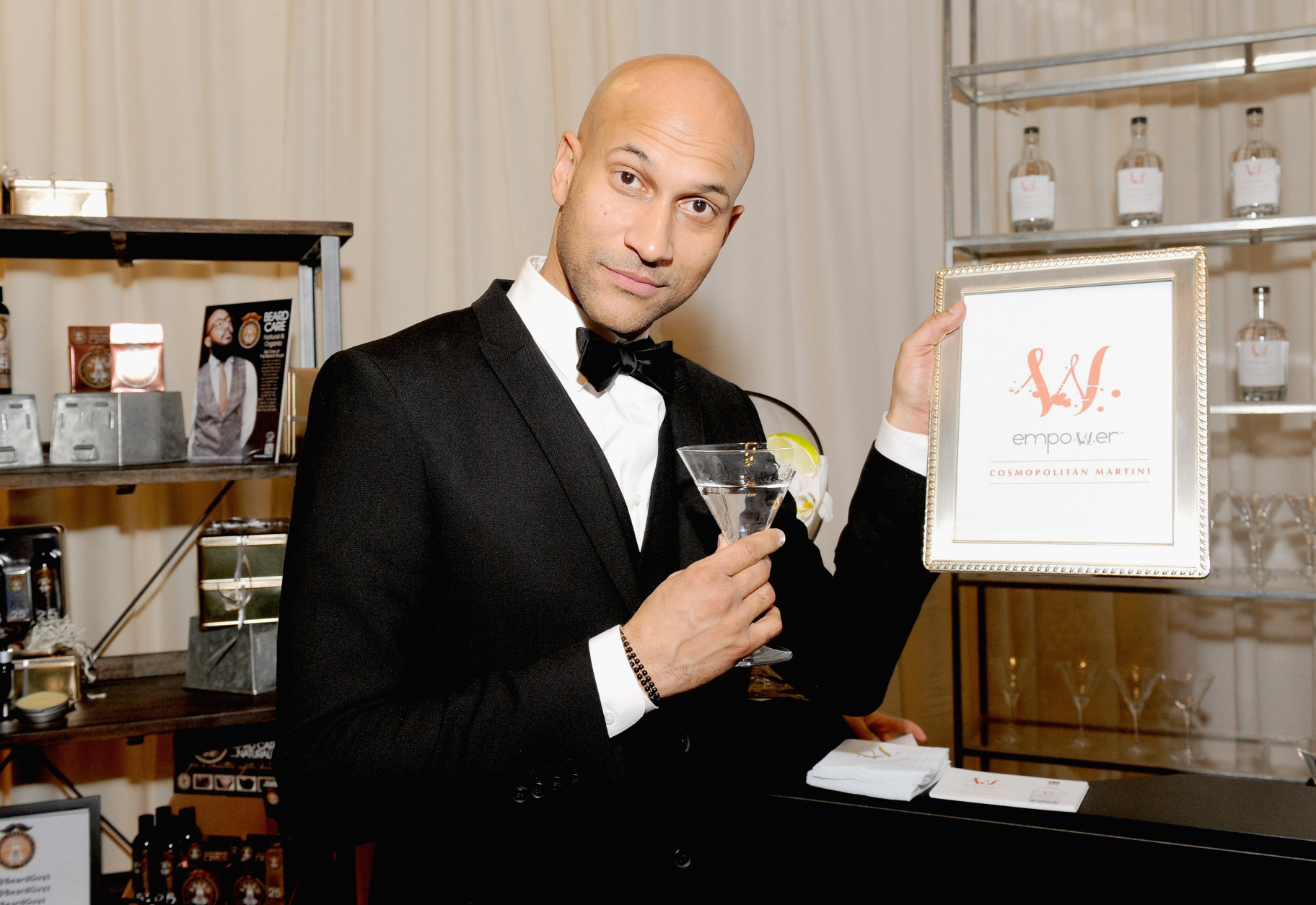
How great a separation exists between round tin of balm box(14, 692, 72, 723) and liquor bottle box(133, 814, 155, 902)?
0.38 m

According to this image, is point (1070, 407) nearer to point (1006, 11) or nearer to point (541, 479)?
point (541, 479)

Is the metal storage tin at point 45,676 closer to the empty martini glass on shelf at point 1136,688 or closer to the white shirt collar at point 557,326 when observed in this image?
the white shirt collar at point 557,326

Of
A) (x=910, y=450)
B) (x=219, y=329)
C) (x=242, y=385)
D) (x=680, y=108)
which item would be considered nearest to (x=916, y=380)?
(x=910, y=450)

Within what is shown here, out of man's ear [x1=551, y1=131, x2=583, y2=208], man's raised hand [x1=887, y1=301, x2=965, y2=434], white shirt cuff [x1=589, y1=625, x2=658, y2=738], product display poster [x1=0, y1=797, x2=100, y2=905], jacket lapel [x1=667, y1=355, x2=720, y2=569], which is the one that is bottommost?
product display poster [x1=0, y1=797, x2=100, y2=905]

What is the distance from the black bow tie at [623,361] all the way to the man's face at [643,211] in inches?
1.5

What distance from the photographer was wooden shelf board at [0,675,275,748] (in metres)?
2.02

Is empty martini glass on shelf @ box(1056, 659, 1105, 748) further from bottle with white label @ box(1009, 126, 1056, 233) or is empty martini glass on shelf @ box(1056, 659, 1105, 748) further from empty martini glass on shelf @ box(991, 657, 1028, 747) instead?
bottle with white label @ box(1009, 126, 1056, 233)

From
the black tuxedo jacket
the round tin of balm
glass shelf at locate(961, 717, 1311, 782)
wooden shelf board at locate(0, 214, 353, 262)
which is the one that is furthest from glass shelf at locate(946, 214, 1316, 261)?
the round tin of balm

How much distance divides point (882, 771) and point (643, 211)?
0.86 m

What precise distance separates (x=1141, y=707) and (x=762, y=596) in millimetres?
2284

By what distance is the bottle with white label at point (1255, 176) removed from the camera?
2.87 meters

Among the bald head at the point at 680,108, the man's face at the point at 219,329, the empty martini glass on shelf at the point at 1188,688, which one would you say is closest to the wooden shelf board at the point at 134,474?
the man's face at the point at 219,329

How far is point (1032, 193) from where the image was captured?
121 inches

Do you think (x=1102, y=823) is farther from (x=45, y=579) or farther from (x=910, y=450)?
(x=45, y=579)
